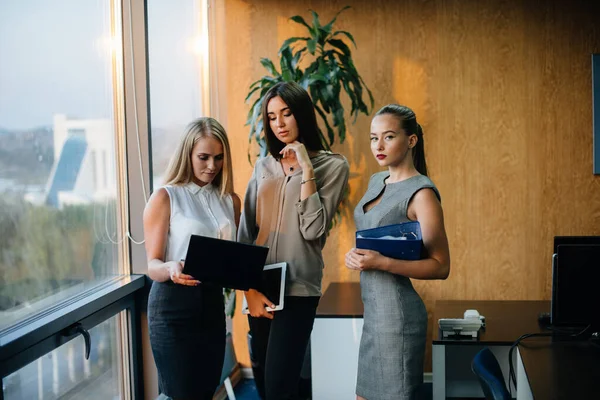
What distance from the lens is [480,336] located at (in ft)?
9.37

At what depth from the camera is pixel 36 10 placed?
251 cm

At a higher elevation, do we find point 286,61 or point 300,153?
point 286,61

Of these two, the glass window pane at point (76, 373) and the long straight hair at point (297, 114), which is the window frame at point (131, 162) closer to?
the glass window pane at point (76, 373)

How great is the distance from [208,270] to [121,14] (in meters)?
1.71

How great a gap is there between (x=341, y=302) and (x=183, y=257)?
1848 millimetres

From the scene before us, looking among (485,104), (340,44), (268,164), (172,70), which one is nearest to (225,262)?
(268,164)

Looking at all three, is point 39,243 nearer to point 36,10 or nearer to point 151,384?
point 36,10

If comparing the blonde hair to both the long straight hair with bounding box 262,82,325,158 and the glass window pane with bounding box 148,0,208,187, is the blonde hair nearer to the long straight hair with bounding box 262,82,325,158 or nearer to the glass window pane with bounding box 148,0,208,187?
the long straight hair with bounding box 262,82,325,158

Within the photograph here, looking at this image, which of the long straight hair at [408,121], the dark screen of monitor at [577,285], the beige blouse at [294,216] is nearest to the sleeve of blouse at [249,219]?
the beige blouse at [294,216]

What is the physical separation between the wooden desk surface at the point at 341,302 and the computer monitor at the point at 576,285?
4.38ft

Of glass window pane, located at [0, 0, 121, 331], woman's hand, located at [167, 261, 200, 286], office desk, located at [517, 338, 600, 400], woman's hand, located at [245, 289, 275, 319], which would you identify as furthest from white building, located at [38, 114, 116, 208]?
office desk, located at [517, 338, 600, 400]

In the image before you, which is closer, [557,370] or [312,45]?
[557,370]

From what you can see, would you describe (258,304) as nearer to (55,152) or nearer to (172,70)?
(55,152)

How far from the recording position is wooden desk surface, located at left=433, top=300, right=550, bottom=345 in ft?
9.14
